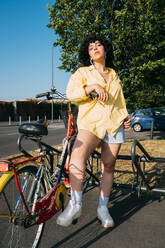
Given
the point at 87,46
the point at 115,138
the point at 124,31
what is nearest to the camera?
the point at 115,138

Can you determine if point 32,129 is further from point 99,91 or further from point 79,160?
point 99,91

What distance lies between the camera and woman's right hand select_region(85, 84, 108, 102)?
6.48 feet

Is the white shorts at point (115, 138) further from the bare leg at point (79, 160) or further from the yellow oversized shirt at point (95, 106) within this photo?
the bare leg at point (79, 160)

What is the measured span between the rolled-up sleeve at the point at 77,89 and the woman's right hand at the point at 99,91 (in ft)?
0.18

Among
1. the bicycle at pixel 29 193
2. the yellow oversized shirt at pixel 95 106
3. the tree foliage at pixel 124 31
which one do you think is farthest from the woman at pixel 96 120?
the tree foliage at pixel 124 31

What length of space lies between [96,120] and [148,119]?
41.8ft

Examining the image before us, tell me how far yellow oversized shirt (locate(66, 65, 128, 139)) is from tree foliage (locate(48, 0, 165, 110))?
441 cm

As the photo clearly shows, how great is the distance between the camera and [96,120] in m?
2.08

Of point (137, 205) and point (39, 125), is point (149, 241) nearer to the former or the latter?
point (137, 205)

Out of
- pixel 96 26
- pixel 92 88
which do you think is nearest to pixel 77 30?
pixel 96 26

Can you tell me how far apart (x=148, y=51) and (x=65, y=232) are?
5451 millimetres

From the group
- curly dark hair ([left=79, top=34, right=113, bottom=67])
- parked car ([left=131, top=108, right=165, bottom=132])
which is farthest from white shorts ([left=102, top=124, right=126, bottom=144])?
parked car ([left=131, top=108, right=165, bottom=132])

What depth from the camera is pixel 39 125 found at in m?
1.96

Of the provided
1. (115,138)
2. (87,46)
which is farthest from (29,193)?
(87,46)
